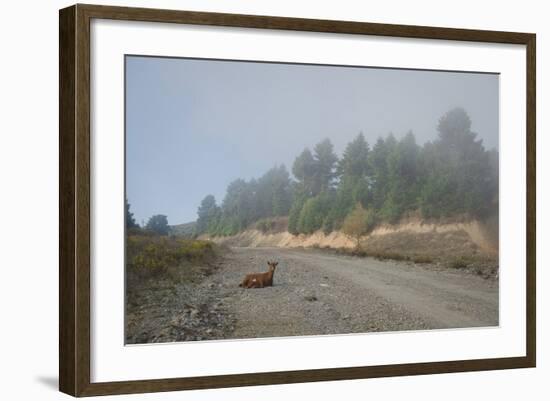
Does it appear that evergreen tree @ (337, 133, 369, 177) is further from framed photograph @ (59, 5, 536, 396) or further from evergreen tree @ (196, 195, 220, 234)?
Result: evergreen tree @ (196, 195, 220, 234)

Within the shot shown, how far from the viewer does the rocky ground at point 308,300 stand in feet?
20.9

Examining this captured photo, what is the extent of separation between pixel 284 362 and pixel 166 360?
800 millimetres

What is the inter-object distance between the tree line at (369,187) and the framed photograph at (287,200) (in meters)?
0.01

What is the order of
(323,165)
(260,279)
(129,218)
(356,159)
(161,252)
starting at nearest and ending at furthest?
(129,218), (161,252), (260,279), (323,165), (356,159)

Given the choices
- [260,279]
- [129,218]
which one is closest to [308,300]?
[260,279]

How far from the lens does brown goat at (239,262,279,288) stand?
6547 millimetres

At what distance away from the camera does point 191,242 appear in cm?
642

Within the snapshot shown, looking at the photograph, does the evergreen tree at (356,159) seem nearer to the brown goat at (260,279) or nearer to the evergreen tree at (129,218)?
the brown goat at (260,279)

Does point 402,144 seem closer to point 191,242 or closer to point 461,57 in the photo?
point 461,57

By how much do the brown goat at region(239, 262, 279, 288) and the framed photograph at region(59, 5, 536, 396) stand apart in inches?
0.5

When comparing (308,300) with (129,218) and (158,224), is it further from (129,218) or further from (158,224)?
(129,218)

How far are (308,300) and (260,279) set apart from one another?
0.36 m

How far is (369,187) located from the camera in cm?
687

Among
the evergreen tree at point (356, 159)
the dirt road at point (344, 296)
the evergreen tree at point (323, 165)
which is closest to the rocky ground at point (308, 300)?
the dirt road at point (344, 296)
